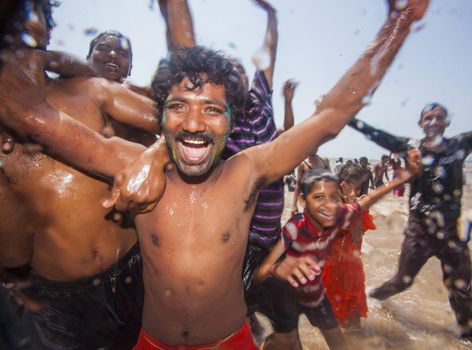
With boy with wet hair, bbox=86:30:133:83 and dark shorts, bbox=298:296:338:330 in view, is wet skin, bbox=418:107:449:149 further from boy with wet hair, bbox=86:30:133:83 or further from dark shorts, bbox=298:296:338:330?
boy with wet hair, bbox=86:30:133:83

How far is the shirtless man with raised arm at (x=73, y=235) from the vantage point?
2.06 metres

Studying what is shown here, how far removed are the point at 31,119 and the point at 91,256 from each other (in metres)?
1.08

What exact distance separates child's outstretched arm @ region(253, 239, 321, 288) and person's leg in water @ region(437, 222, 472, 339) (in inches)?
96.1

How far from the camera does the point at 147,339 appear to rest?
1.98 metres

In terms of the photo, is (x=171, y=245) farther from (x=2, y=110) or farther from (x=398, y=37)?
(x=398, y=37)

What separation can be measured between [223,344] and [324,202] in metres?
1.74

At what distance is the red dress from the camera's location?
3.64 metres

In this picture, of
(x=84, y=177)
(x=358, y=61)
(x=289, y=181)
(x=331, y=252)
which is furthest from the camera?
(x=289, y=181)

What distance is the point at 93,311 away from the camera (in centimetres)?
246

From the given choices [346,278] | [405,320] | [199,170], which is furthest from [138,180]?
[405,320]

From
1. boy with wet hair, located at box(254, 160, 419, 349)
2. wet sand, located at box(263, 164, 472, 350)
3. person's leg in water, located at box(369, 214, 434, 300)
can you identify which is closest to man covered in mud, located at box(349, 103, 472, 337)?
person's leg in water, located at box(369, 214, 434, 300)

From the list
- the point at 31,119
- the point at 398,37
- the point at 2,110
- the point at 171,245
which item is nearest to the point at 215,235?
the point at 171,245

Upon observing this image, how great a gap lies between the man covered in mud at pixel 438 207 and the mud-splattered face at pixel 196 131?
8.80 feet

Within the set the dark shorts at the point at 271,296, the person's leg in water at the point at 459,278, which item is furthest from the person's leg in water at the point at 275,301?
the person's leg in water at the point at 459,278
